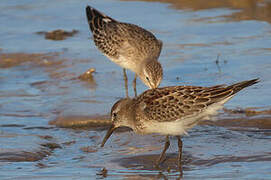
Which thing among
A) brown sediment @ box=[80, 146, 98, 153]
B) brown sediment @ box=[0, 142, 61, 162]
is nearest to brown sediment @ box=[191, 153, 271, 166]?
brown sediment @ box=[80, 146, 98, 153]

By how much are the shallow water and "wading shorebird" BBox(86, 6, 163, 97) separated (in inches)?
25.2

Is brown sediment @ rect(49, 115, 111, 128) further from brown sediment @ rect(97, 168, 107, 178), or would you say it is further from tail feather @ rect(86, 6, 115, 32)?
tail feather @ rect(86, 6, 115, 32)

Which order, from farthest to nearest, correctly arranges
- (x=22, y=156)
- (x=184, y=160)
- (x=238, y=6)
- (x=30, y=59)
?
1. (x=238, y=6)
2. (x=30, y=59)
3. (x=22, y=156)
4. (x=184, y=160)

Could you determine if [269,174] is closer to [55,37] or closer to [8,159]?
[8,159]

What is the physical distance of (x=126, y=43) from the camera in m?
11.7

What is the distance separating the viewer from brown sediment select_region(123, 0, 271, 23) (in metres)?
15.6

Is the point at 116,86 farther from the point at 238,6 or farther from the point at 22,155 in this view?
the point at 238,6

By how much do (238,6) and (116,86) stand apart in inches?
216

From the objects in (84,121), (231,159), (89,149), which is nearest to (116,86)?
(84,121)

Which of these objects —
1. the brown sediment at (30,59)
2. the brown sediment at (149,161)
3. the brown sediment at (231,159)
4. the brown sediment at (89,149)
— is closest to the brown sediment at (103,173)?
the brown sediment at (149,161)

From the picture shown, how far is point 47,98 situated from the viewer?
39.2 ft

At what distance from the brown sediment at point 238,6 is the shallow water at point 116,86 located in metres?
0.02

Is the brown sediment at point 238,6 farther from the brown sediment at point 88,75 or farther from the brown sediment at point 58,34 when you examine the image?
the brown sediment at point 88,75

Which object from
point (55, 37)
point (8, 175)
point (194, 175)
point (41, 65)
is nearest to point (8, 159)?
point (8, 175)
